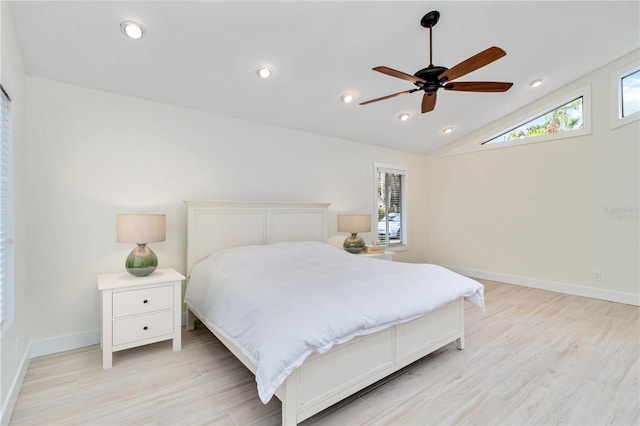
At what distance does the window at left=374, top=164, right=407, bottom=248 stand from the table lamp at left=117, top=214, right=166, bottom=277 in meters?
3.57

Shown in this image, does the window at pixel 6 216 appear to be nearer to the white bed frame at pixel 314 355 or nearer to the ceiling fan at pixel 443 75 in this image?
the white bed frame at pixel 314 355

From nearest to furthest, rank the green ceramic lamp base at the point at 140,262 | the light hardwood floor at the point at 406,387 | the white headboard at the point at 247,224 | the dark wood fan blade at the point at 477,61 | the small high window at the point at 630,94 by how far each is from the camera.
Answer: the light hardwood floor at the point at 406,387, the dark wood fan blade at the point at 477,61, the green ceramic lamp base at the point at 140,262, the white headboard at the point at 247,224, the small high window at the point at 630,94

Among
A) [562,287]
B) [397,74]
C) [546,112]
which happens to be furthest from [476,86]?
[562,287]

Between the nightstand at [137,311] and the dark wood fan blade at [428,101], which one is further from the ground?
the dark wood fan blade at [428,101]

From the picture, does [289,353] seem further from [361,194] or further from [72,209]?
[361,194]

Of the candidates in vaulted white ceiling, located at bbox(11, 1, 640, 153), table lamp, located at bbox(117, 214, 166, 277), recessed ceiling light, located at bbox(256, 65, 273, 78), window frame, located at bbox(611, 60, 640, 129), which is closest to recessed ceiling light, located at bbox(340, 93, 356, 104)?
vaulted white ceiling, located at bbox(11, 1, 640, 153)

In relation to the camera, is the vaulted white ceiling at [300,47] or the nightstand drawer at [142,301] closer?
the vaulted white ceiling at [300,47]

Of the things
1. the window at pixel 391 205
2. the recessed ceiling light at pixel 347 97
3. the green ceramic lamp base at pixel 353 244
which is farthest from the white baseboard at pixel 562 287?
the recessed ceiling light at pixel 347 97

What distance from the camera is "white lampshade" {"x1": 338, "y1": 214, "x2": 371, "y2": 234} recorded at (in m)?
4.29

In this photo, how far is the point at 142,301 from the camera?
247 centimetres

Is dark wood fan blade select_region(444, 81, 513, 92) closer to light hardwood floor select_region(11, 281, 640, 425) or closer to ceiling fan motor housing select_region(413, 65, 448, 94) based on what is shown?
ceiling fan motor housing select_region(413, 65, 448, 94)

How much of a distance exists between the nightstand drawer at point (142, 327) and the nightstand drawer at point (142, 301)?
0.05m

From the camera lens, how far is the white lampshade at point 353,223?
4.29 metres

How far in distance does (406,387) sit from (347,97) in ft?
9.93
